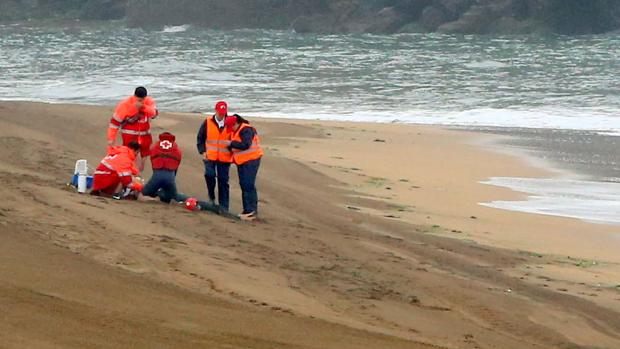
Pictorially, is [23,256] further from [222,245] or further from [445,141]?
[445,141]

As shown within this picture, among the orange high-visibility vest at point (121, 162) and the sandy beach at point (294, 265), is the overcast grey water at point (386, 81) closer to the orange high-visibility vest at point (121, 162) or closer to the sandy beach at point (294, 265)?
the sandy beach at point (294, 265)

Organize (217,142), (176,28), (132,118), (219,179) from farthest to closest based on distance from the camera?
(176,28)
(132,118)
(219,179)
(217,142)

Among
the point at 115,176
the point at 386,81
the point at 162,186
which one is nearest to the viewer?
the point at 115,176

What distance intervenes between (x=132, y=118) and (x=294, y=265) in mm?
3579

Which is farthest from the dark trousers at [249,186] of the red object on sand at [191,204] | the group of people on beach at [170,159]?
the red object on sand at [191,204]

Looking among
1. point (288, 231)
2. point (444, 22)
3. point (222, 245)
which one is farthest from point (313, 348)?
point (444, 22)

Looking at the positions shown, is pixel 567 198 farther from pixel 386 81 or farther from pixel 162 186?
pixel 386 81

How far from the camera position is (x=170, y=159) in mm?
11398

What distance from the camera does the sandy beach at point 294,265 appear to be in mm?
6258

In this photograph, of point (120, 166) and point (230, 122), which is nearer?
point (120, 166)

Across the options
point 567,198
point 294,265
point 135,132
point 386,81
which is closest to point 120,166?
point 135,132

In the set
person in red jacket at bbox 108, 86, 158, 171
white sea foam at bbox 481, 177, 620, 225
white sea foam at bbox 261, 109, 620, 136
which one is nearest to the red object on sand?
person in red jacket at bbox 108, 86, 158, 171

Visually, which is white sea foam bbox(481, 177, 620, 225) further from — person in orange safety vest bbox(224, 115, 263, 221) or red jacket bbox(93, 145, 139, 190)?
red jacket bbox(93, 145, 139, 190)

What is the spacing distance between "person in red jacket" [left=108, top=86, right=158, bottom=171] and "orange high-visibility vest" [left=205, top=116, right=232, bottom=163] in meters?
0.71
